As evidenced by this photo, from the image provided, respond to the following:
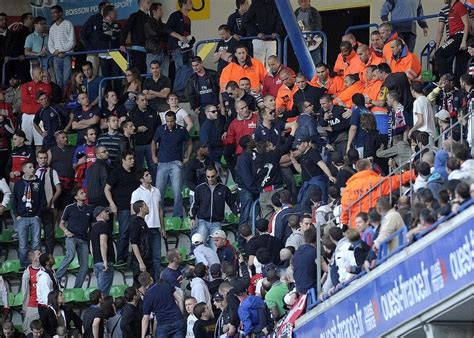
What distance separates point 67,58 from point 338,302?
1087 centimetres

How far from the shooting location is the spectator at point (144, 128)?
24938mm

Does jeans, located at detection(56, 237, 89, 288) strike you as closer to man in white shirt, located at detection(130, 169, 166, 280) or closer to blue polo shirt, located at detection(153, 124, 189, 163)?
man in white shirt, located at detection(130, 169, 166, 280)

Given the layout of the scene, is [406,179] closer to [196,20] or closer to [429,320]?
[429,320]

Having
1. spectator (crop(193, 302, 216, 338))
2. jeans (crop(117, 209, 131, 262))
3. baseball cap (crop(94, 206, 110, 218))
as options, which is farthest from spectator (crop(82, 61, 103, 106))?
spectator (crop(193, 302, 216, 338))

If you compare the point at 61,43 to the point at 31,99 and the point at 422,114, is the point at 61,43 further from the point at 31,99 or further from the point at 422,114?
the point at 422,114

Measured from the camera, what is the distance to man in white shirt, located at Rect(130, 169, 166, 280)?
23531 millimetres

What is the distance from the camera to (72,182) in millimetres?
25375

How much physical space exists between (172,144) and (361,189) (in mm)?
5426

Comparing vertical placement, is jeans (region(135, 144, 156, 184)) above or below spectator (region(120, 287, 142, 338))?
above

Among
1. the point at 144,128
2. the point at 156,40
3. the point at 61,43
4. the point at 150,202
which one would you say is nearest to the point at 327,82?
the point at 144,128

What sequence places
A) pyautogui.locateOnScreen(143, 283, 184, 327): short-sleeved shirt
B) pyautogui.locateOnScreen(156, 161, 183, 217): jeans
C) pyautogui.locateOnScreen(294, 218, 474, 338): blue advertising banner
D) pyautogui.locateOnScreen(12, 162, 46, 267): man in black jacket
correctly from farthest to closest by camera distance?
pyautogui.locateOnScreen(12, 162, 46, 267): man in black jacket < pyautogui.locateOnScreen(156, 161, 183, 217): jeans < pyautogui.locateOnScreen(143, 283, 184, 327): short-sleeved shirt < pyautogui.locateOnScreen(294, 218, 474, 338): blue advertising banner

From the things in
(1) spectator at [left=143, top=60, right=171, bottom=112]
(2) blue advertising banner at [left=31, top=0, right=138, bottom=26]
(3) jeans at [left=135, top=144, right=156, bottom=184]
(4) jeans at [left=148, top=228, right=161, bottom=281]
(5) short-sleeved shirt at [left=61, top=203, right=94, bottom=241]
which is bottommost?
(4) jeans at [left=148, top=228, right=161, bottom=281]

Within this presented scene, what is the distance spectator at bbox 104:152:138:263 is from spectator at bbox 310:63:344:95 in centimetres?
290

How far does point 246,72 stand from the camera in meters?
25.0
